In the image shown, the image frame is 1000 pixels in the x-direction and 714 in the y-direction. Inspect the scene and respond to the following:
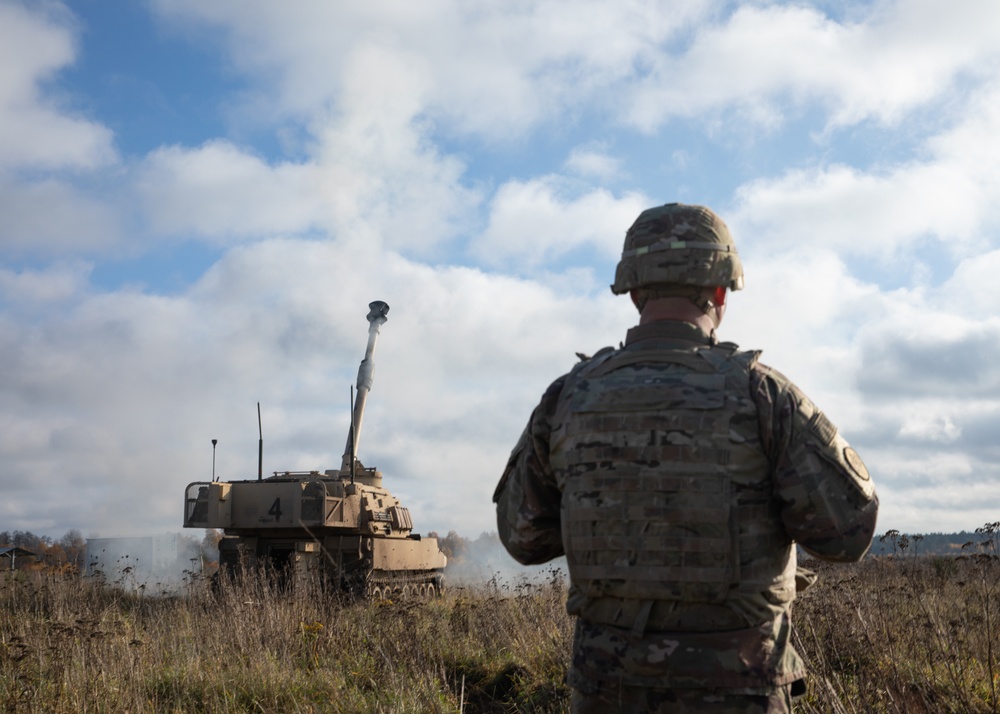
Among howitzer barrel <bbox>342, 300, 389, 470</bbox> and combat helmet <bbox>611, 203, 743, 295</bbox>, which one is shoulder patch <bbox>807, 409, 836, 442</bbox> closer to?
combat helmet <bbox>611, 203, 743, 295</bbox>

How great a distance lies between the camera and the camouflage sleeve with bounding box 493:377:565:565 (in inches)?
125

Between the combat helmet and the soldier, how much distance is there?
18cm

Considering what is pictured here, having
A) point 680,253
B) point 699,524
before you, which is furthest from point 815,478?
point 680,253

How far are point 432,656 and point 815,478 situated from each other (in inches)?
188

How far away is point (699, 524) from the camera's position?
274 cm

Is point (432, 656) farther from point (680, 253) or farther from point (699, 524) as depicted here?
point (680, 253)

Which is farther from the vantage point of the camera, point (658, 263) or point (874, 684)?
point (874, 684)

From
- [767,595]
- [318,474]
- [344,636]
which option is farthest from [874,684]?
[318,474]

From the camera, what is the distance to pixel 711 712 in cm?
264

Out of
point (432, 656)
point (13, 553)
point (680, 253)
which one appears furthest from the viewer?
point (13, 553)

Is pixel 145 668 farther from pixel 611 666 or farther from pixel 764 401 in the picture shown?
pixel 764 401

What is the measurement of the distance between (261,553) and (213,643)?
7.80m

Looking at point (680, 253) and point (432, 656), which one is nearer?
point (680, 253)

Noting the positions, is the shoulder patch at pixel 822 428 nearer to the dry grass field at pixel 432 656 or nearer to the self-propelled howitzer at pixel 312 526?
the dry grass field at pixel 432 656
